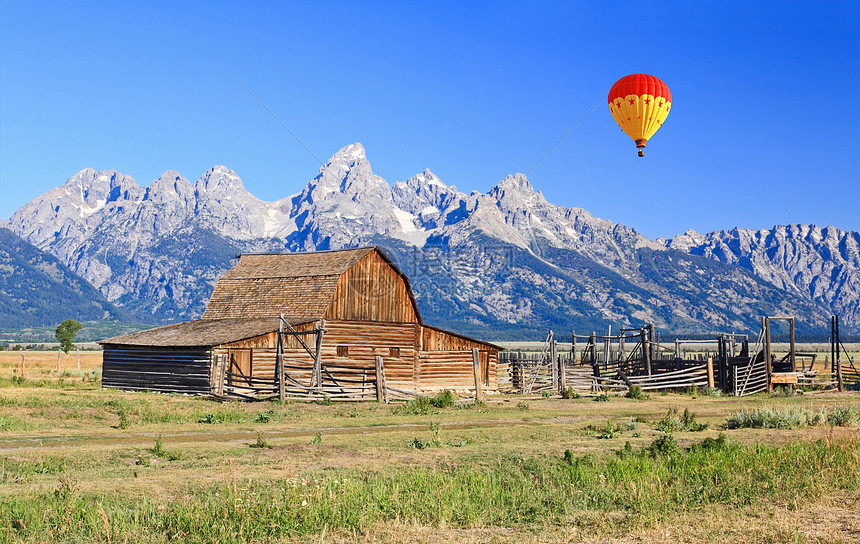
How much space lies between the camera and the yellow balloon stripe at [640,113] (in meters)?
31.7

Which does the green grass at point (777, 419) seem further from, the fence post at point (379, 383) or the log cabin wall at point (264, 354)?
the log cabin wall at point (264, 354)

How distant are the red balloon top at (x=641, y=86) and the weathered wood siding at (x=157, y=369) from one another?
65.9 feet

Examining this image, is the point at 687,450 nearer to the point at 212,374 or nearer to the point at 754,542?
the point at 754,542

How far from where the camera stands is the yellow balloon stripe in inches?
1249

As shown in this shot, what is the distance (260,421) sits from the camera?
22.8 metres

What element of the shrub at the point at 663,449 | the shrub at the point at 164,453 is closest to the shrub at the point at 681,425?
the shrub at the point at 663,449

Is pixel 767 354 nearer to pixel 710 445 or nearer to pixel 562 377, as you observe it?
pixel 562 377

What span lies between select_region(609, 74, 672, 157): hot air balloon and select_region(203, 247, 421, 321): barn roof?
13931mm

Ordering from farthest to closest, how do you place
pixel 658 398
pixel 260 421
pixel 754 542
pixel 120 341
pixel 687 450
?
pixel 120 341
pixel 658 398
pixel 260 421
pixel 687 450
pixel 754 542

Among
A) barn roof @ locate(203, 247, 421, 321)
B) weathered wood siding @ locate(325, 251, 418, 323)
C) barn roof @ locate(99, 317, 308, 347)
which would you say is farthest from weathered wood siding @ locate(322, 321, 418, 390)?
barn roof @ locate(99, 317, 308, 347)

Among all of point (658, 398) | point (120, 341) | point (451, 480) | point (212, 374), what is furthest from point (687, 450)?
point (120, 341)

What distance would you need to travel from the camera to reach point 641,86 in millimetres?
31625

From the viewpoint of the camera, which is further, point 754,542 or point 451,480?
point 451,480

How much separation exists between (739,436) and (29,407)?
19781mm
